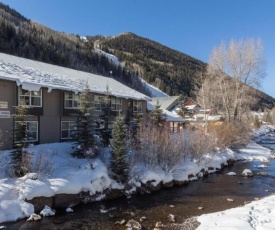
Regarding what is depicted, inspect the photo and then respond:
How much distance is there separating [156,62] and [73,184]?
13773 cm

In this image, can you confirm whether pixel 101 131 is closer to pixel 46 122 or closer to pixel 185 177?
pixel 46 122

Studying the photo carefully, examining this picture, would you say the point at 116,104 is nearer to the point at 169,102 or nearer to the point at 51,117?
the point at 51,117

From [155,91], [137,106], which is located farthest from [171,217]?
[155,91]

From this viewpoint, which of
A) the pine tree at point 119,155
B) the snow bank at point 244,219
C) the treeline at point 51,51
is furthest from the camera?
the treeline at point 51,51

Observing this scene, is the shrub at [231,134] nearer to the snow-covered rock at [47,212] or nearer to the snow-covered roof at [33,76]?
the snow-covered roof at [33,76]

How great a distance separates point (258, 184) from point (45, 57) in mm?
67435

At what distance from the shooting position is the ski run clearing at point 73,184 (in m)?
12.1

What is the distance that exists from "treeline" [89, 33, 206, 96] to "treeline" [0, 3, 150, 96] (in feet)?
56.2

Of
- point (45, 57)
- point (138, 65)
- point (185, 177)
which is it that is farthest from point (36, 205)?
point (138, 65)

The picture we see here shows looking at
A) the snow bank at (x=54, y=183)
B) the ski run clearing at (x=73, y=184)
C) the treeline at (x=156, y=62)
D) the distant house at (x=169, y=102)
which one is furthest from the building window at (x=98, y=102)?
the treeline at (x=156, y=62)

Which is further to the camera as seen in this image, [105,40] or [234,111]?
[105,40]

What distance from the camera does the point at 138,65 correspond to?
443ft

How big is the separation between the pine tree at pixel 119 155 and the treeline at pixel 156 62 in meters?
89.4

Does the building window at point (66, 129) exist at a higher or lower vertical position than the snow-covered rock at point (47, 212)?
higher
